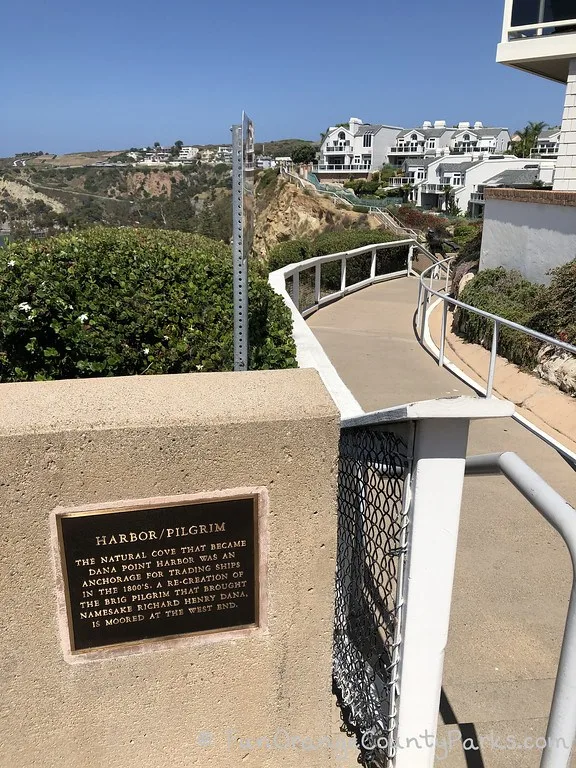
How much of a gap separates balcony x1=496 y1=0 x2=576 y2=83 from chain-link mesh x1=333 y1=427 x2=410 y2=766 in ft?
42.7

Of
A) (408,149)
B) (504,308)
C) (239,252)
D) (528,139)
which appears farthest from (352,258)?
(408,149)

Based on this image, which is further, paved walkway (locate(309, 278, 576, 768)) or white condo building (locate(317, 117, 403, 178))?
white condo building (locate(317, 117, 403, 178))

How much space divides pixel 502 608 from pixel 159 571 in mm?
2225

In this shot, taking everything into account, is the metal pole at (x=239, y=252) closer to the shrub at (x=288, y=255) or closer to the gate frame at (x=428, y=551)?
the gate frame at (x=428, y=551)

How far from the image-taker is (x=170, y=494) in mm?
2129

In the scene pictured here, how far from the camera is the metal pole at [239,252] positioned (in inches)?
93.7

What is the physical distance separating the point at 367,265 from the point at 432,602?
1303cm

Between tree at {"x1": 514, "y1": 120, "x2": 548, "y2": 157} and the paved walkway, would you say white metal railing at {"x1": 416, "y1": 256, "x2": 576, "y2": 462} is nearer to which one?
the paved walkway

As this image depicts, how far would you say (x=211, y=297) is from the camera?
12.8 feet

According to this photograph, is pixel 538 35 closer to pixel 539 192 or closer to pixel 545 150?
pixel 539 192

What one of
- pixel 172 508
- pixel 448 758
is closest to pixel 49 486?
pixel 172 508

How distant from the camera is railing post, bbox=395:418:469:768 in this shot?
1.98 metres

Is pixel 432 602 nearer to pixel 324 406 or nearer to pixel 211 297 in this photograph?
pixel 324 406

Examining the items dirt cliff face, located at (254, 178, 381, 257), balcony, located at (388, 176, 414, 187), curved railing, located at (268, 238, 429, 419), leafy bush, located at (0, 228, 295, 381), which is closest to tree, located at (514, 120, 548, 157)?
balcony, located at (388, 176, 414, 187)
